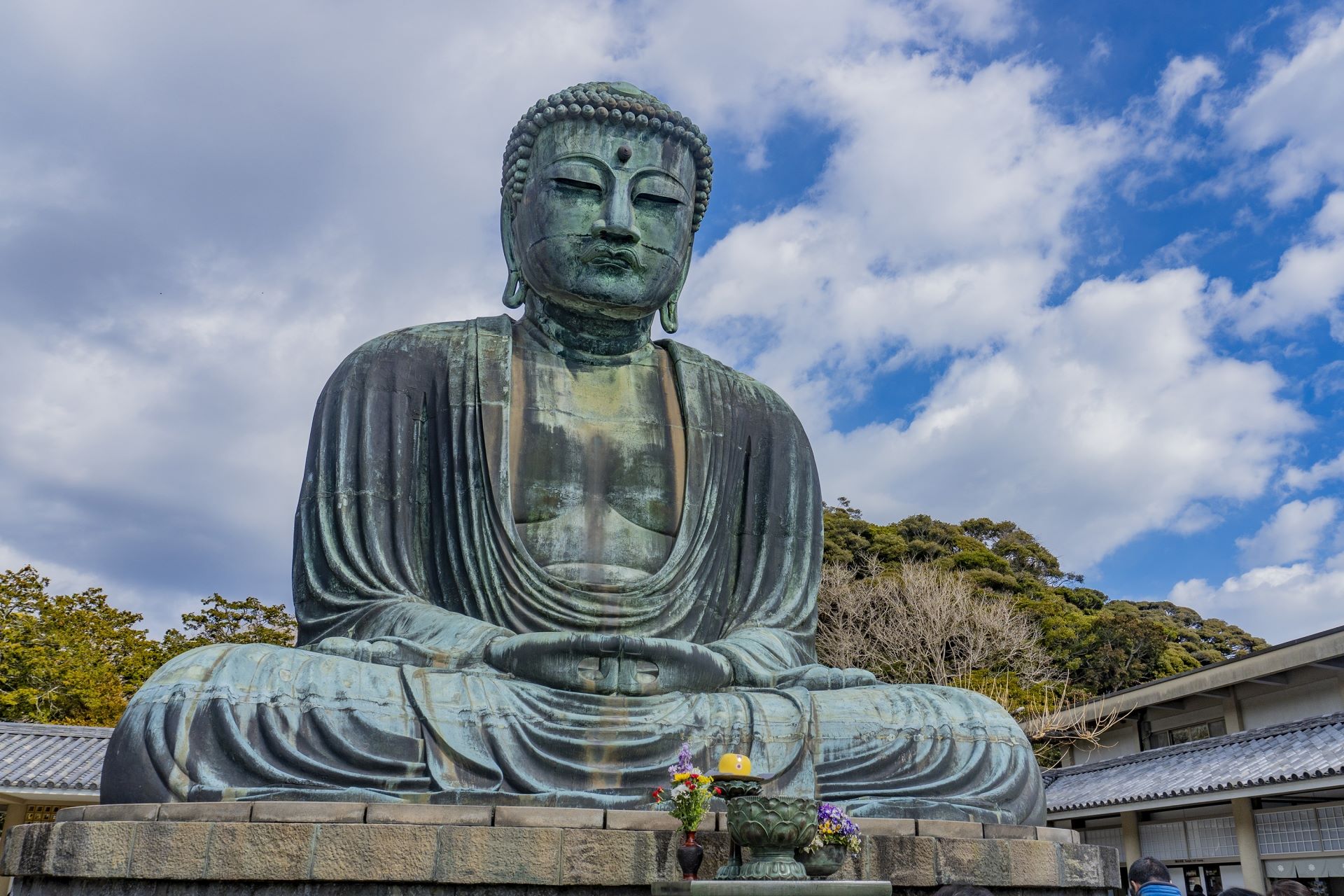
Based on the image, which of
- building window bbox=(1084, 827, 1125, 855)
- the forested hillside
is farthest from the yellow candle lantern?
the forested hillside

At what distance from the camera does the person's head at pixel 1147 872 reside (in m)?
5.00

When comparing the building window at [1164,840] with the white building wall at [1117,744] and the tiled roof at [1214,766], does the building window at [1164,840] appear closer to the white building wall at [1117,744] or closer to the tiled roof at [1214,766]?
the tiled roof at [1214,766]

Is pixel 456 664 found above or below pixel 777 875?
above

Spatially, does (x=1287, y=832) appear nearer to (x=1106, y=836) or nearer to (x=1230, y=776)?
(x=1230, y=776)

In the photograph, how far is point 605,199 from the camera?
7.23 m

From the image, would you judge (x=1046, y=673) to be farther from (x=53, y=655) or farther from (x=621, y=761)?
(x=621, y=761)

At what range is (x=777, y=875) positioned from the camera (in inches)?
165

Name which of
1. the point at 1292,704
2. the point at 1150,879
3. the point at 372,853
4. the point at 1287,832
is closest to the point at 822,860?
the point at 1150,879

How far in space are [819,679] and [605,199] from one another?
10.9ft

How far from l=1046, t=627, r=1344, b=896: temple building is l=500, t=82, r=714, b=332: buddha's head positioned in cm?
1025

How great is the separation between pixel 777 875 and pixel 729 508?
10.9ft

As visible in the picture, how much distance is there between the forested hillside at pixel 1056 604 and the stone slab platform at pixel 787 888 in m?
24.3

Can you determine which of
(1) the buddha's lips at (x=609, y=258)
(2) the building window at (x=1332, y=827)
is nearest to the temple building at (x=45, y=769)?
(1) the buddha's lips at (x=609, y=258)

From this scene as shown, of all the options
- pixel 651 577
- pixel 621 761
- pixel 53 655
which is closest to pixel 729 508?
pixel 651 577
